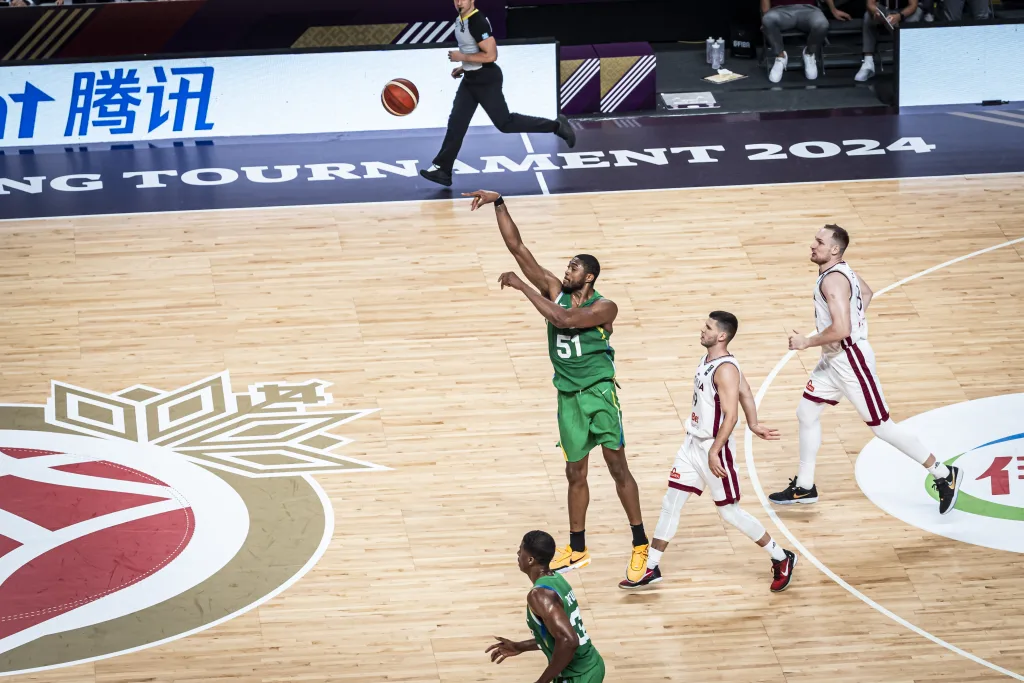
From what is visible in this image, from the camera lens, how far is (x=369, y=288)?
1192cm

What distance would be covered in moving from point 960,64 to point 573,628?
440 inches

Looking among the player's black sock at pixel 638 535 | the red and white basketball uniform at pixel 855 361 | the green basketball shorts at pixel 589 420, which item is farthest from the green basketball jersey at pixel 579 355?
the red and white basketball uniform at pixel 855 361

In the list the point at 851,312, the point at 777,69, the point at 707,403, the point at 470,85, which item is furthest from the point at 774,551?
the point at 777,69

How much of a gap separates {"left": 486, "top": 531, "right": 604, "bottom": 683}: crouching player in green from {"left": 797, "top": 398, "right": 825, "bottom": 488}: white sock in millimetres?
2923

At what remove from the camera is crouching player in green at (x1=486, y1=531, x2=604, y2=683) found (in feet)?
20.1

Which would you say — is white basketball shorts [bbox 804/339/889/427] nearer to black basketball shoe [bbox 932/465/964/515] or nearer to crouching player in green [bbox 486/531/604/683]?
black basketball shoe [bbox 932/465/964/515]

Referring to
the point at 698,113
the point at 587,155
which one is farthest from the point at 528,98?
the point at 698,113

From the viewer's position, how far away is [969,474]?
923cm

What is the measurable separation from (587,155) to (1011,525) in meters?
7.06

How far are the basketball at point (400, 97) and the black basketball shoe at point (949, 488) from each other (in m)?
7.96

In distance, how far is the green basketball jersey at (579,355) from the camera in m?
7.98

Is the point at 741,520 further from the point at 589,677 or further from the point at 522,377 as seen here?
the point at 522,377

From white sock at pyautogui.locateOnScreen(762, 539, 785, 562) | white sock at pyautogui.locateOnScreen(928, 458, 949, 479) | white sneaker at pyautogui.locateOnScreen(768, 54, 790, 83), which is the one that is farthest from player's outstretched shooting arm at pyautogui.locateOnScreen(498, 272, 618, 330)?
white sneaker at pyautogui.locateOnScreen(768, 54, 790, 83)

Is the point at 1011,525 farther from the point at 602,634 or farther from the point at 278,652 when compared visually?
the point at 278,652
